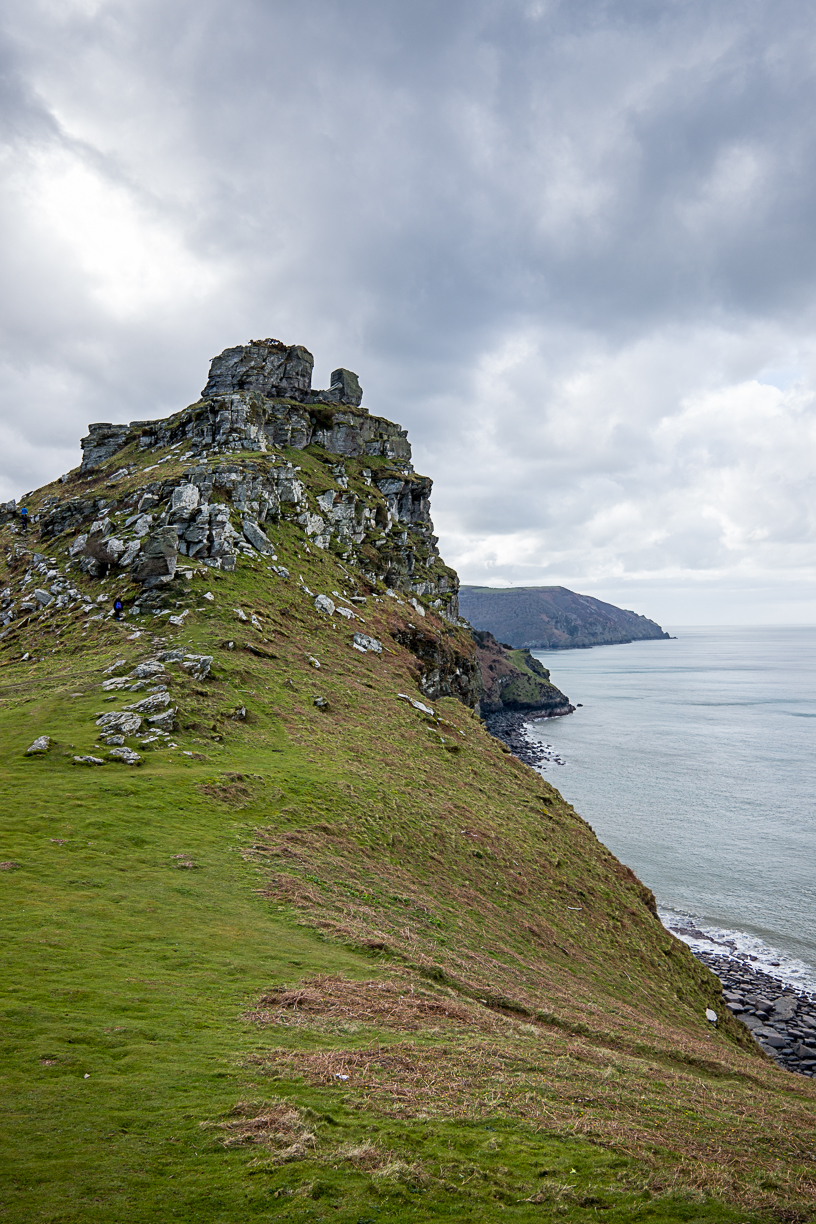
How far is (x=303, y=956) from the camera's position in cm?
1894

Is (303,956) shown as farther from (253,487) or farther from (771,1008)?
(253,487)

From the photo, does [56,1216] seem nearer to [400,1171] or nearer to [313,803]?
[400,1171]

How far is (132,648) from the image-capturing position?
4241cm

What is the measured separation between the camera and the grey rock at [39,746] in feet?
92.2

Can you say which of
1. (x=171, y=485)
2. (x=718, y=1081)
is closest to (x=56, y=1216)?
(x=718, y=1081)

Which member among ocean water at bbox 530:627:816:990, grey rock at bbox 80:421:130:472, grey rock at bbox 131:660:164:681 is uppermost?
grey rock at bbox 80:421:130:472

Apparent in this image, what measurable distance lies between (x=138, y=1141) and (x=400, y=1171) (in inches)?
179

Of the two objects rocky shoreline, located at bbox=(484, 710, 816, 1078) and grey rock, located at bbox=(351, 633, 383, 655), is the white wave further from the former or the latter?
grey rock, located at bbox=(351, 633, 383, 655)

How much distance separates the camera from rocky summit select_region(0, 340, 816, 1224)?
10039 millimetres

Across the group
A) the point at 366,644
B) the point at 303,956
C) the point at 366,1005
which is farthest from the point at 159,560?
the point at 366,1005

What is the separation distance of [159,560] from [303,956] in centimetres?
4074

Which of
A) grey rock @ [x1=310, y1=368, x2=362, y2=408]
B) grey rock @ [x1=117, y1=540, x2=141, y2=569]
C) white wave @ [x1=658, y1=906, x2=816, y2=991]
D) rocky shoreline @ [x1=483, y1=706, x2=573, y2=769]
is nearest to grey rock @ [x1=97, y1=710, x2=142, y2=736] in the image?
grey rock @ [x1=117, y1=540, x2=141, y2=569]

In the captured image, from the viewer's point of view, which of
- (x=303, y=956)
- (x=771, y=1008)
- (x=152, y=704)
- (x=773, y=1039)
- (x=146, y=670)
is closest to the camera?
(x=303, y=956)

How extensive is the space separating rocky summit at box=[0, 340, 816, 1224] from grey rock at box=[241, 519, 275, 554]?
0.37 m
